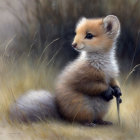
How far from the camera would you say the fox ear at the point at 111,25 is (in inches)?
181

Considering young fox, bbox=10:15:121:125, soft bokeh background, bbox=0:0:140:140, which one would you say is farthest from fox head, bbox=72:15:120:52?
soft bokeh background, bbox=0:0:140:140

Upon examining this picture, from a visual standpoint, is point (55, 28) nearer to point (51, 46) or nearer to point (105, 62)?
point (51, 46)

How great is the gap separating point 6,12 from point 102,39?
1620 millimetres

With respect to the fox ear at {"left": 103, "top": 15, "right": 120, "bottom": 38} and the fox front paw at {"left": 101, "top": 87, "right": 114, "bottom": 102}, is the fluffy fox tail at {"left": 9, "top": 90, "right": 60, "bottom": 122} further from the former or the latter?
the fox ear at {"left": 103, "top": 15, "right": 120, "bottom": 38}

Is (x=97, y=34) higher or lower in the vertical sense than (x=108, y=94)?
higher

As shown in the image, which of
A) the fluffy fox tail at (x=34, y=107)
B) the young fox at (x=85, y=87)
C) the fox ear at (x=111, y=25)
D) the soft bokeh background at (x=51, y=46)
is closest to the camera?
the fluffy fox tail at (x=34, y=107)

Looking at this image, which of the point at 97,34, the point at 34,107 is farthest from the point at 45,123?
the point at 97,34

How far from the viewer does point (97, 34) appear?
4602 mm

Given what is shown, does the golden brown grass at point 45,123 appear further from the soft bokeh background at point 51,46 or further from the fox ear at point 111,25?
the fox ear at point 111,25

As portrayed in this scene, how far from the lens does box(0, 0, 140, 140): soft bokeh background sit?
4.72m

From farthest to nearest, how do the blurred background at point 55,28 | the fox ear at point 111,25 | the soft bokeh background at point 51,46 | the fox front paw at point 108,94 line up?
the blurred background at point 55,28, the soft bokeh background at point 51,46, the fox ear at point 111,25, the fox front paw at point 108,94

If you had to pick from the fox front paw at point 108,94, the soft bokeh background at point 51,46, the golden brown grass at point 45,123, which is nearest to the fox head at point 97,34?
the fox front paw at point 108,94

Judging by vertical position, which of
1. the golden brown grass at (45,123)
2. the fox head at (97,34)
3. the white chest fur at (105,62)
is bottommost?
the golden brown grass at (45,123)

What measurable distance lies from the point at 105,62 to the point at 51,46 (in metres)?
1.20
